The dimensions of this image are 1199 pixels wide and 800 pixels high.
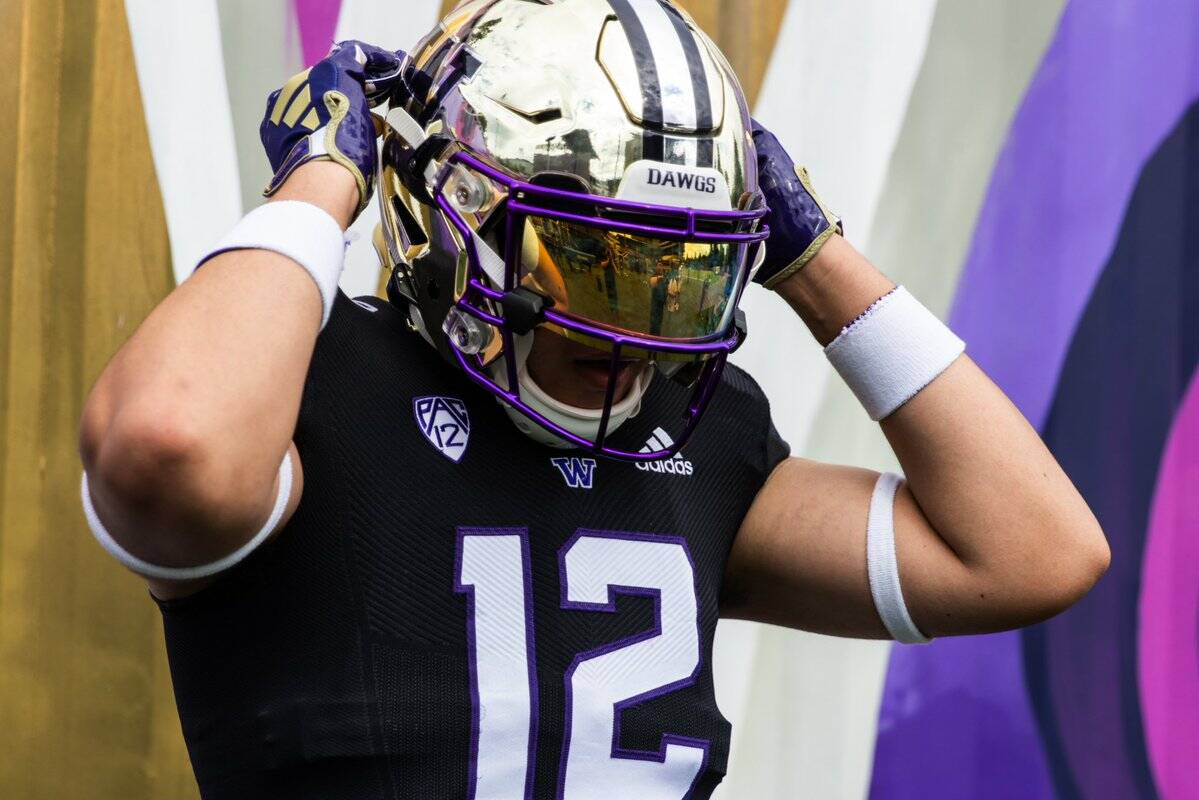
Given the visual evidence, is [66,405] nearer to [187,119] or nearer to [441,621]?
[187,119]

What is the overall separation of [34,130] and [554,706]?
109cm

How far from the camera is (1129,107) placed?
2162mm

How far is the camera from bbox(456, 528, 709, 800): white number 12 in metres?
1.28

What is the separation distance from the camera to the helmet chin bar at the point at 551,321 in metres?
1.28

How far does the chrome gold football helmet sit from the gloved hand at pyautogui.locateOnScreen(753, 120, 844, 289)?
13 cm

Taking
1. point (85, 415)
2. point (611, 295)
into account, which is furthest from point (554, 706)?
point (85, 415)

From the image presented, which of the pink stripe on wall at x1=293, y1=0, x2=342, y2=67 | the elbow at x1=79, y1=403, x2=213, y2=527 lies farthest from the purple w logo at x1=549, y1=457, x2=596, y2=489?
the pink stripe on wall at x1=293, y1=0, x2=342, y2=67

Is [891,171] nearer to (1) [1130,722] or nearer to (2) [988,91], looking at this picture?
(2) [988,91]

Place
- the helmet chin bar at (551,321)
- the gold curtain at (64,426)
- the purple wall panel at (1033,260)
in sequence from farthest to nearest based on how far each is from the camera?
the purple wall panel at (1033,260) < the gold curtain at (64,426) < the helmet chin bar at (551,321)

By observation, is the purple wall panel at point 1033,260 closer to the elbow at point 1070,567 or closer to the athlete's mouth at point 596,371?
the elbow at point 1070,567

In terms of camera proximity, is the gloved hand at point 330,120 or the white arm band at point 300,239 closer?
the white arm band at point 300,239

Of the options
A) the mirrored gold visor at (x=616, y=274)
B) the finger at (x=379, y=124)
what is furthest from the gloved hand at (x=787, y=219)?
the finger at (x=379, y=124)

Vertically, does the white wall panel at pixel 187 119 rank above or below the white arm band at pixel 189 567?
above

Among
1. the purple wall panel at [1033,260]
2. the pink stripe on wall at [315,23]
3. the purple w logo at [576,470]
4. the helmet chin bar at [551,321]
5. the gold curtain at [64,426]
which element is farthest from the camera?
the purple wall panel at [1033,260]
